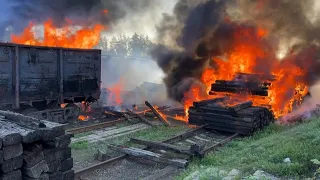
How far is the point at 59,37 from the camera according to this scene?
16703 mm

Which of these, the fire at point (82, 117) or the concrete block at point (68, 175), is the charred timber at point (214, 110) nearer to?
the fire at point (82, 117)

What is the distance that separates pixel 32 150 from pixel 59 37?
1248 centimetres

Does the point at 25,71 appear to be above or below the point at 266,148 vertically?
above

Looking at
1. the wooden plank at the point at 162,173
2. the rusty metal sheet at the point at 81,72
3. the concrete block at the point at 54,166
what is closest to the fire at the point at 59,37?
the rusty metal sheet at the point at 81,72

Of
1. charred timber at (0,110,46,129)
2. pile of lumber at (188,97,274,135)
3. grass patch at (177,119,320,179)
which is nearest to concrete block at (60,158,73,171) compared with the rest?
charred timber at (0,110,46,129)

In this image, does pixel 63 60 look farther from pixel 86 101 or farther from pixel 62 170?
pixel 62 170

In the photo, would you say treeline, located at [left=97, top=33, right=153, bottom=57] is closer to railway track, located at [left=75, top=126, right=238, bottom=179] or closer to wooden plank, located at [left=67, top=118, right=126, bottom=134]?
wooden plank, located at [left=67, top=118, right=126, bottom=134]

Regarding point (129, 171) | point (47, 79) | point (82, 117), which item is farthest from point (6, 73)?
point (129, 171)

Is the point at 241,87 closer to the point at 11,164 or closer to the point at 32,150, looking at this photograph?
the point at 32,150

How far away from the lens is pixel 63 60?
12.5 meters

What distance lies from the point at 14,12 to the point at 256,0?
1475cm

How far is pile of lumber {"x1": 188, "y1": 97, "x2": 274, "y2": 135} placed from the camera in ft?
36.3

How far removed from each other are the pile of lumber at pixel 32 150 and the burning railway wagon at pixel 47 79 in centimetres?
498

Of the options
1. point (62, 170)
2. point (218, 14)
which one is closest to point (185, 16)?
point (218, 14)
